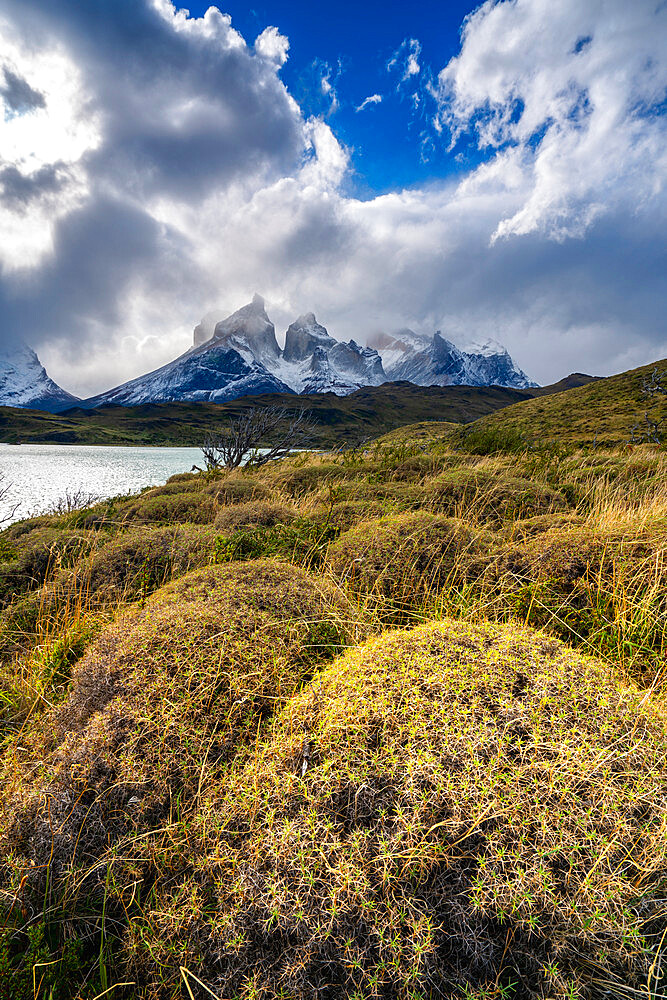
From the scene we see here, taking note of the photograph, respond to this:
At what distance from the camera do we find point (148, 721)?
213 cm

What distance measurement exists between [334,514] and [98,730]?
4931mm

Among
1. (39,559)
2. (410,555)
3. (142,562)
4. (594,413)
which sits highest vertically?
(594,413)

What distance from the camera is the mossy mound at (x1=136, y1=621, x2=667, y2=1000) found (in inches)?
51.9

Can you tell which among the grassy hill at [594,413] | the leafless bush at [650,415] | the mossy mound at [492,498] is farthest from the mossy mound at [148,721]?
the leafless bush at [650,415]

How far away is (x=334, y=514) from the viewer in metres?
6.81

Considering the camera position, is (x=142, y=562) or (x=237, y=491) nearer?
(x=142, y=562)

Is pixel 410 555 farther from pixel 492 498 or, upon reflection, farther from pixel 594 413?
pixel 594 413

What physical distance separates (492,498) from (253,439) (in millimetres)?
11312

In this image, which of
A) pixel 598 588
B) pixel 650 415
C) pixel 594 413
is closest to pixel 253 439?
pixel 598 588

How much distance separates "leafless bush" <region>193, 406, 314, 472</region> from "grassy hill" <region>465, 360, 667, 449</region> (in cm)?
868

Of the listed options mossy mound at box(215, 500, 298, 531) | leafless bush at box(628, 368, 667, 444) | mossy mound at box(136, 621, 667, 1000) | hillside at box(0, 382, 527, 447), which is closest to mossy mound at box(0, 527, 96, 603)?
mossy mound at box(215, 500, 298, 531)

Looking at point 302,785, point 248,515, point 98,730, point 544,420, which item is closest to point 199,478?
point 248,515

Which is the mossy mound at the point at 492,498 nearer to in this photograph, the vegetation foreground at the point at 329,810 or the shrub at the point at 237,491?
the vegetation foreground at the point at 329,810

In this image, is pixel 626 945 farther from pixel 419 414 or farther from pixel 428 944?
pixel 419 414
